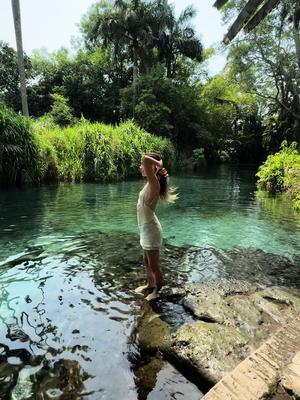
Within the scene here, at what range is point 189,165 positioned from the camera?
27312 mm

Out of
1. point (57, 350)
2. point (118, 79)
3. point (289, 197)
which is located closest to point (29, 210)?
point (57, 350)

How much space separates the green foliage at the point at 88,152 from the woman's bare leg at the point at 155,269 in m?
11.4

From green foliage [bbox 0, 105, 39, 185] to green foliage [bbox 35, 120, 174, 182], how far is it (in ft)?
1.97

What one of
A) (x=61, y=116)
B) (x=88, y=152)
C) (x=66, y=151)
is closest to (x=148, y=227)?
(x=66, y=151)

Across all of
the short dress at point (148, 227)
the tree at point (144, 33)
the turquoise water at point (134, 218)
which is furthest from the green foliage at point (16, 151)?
the tree at point (144, 33)

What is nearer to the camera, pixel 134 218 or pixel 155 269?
pixel 155 269

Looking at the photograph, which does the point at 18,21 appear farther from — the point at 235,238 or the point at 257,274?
the point at 257,274

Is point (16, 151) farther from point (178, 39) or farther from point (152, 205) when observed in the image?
point (178, 39)

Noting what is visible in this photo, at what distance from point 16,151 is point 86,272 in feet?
31.4

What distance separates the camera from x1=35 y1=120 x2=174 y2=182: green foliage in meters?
15.5

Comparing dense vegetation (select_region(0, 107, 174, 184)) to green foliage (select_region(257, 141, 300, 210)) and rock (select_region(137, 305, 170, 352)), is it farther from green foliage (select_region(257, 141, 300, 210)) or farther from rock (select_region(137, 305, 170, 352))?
rock (select_region(137, 305, 170, 352))

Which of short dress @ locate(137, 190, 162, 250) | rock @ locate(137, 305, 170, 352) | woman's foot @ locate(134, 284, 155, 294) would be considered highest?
short dress @ locate(137, 190, 162, 250)

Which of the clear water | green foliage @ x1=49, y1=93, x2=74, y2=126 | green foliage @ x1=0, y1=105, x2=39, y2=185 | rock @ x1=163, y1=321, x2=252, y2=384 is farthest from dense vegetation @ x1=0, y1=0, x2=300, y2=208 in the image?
rock @ x1=163, y1=321, x2=252, y2=384

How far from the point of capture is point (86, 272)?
17.5 ft
